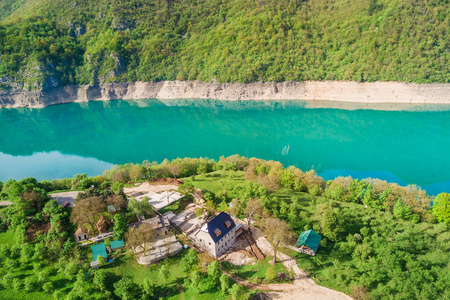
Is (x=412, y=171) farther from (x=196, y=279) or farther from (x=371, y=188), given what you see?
(x=196, y=279)

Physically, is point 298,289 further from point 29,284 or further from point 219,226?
point 29,284

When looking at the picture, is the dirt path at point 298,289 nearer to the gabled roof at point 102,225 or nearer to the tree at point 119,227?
the tree at point 119,227

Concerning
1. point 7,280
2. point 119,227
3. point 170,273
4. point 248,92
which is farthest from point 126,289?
point 248,92

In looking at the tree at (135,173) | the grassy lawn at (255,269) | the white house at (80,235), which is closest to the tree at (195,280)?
the grassy lawn at (255,269)

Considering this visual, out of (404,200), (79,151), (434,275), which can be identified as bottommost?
(79,151)

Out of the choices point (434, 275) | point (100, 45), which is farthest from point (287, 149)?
point (100, 45)

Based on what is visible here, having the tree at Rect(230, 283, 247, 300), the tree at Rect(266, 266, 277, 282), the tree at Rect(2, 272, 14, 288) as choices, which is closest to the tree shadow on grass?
the tree at Rect(2, 272, 14, 288)
